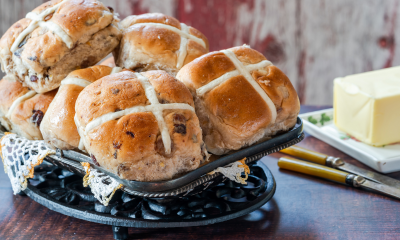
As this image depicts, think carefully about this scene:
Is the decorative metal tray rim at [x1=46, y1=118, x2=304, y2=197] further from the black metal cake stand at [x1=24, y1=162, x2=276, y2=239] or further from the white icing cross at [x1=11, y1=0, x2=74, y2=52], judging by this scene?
the white icing cross at [x1=11, y1=0, x2=74, y2=52]

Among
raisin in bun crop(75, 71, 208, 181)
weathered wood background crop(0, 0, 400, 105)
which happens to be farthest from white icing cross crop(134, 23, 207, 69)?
weathered wood background crop(0, 0, 400, 105)

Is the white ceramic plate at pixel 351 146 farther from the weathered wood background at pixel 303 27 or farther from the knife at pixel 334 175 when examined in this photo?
the weathered wood background at pixel 303 27

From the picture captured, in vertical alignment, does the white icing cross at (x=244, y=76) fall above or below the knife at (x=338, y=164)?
above

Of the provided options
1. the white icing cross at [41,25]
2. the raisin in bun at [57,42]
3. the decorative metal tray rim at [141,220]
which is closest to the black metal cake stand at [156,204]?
the decorative metal tray rim at [141,220]

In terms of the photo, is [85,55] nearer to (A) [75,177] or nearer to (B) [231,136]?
(A) [75,177]

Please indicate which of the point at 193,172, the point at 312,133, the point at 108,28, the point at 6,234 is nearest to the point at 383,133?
the point at 312,133

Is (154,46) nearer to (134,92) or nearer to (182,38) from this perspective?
(182,38)
